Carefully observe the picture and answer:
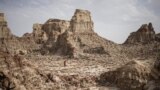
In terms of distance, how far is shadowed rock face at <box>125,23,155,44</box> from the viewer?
107 metres

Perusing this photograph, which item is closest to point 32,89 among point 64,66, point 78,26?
point 64,66

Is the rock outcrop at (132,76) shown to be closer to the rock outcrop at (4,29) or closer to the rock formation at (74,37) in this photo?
the rock formation at (74,37)

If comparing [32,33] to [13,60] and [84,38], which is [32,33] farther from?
[13,60]

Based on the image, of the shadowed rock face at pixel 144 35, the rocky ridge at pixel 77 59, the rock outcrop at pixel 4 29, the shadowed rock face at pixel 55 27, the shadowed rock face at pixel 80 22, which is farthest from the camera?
the shadowed rock face at pixel 80 22

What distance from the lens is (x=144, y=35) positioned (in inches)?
4247

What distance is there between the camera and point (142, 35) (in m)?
108

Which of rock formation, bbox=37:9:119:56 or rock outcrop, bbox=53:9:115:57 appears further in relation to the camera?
rock formation, bbox=37:9:119:56

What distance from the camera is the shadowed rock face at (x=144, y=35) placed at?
4210 inches

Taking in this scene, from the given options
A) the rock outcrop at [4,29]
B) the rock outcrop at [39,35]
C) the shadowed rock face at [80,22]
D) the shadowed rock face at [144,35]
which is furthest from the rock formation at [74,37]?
the rock outcrop at [4,29]

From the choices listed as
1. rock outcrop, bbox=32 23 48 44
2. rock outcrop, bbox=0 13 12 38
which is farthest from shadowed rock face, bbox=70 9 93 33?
rock outcrop, bbox=0 13 12 38

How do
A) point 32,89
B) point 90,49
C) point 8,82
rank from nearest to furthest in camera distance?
point 8,82, point 32,89, point 90,49

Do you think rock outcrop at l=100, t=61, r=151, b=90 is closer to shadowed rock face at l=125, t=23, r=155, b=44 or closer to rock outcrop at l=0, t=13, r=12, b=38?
shadowed rock face at l=125, t=23, r=155, b=44

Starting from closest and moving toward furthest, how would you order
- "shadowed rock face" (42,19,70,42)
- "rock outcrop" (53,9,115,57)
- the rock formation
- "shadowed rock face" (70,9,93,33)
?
"rock outcrop" (53,9,115,57)
the rock formation
"shadowed rock face" (42,19,70,42)
"shadowed rock face" (70,9,93,33)

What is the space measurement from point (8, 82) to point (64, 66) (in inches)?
1411
